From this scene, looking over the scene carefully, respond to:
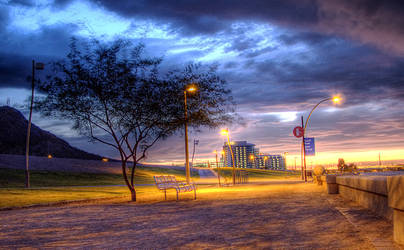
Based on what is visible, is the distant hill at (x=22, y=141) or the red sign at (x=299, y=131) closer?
the red sign at (x=299, y=131)

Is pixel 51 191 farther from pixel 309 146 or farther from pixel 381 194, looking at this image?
pixel 309 146

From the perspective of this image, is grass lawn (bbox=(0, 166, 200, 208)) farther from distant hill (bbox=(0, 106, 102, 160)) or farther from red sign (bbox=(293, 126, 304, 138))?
distant hill (bbox=(0, 106, 102, 160))

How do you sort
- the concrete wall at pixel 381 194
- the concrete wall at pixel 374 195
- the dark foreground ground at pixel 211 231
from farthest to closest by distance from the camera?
the concrete wall at pixel 374 195 < the dark foreground ground at pixel 211 231 < the concrete wall at pixel 381 194

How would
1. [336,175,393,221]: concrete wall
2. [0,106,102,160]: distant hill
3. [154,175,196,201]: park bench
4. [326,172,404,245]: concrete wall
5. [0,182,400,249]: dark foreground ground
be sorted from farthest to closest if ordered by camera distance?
[0,106,102,160]: distant hill
[154,175,196,201]: park bench
[336,175,393,221]: concrete wall
[0,182,400,249]: dark foreground ground
[326,172,404,245]: concrete wall

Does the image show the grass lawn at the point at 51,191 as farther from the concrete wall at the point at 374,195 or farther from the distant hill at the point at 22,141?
the distant hill at the point at 22,141

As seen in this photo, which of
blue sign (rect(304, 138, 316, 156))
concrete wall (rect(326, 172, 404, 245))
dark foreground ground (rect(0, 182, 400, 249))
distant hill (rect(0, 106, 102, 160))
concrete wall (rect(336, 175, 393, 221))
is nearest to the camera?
concrete wall (rect(326, 172, 404, 245))

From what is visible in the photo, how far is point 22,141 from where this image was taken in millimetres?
132750

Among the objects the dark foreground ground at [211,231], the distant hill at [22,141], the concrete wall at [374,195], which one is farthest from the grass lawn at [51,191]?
the distant hill at [22,141]

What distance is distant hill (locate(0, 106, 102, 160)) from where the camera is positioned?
126625 millimetres

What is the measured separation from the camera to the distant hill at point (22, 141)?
126625 mm

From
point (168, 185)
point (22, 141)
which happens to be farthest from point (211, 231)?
point (22, 141)

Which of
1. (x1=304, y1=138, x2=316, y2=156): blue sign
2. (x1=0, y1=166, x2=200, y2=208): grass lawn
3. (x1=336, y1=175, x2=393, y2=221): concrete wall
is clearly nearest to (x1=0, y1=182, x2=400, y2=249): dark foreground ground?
(x1=336, y1=175, x2=393, y2=221): concrete wall

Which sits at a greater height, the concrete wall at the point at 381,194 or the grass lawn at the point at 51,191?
the concrete wall at the point at 381,194

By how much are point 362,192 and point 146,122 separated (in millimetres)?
10390
